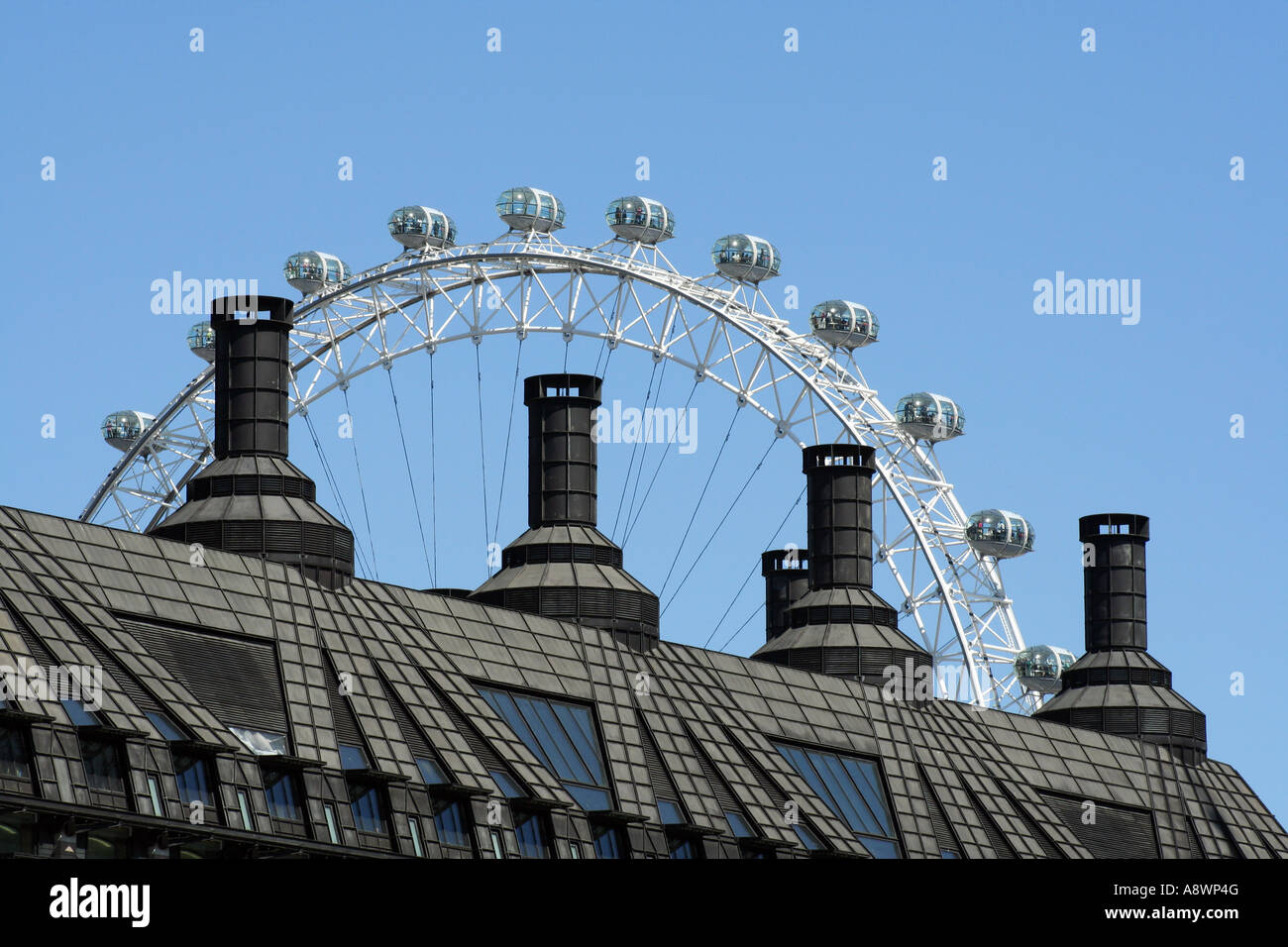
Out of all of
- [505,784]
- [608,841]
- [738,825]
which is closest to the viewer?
[505,784]

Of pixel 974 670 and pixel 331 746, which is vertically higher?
pixel 974 670

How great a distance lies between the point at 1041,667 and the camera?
10762cm

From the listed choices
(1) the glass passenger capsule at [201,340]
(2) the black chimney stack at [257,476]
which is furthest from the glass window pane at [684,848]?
(1) the glass passenger capsule at [201,340]

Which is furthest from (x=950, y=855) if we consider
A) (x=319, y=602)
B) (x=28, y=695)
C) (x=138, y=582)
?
(x=28, y=695)

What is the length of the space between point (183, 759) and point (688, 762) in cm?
1714

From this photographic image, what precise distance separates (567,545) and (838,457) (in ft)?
48.3

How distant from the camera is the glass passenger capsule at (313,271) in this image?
114 meters

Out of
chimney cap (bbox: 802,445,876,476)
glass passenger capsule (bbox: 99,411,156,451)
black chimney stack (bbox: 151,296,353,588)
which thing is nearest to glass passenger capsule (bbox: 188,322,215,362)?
glass passenger capsule (bbox: 99,411,156,451)

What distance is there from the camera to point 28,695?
5312 centimetres

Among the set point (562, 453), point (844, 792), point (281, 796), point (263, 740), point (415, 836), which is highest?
point (562, 453)

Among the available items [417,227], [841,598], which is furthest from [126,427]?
[841,598]

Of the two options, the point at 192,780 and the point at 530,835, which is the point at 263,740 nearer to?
the point at 192,780

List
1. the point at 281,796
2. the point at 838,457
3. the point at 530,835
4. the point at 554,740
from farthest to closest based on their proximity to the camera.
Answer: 1. the point at 838,457
2. the point at 554,740
3. the point at 530,835
4. the point at 281,796
